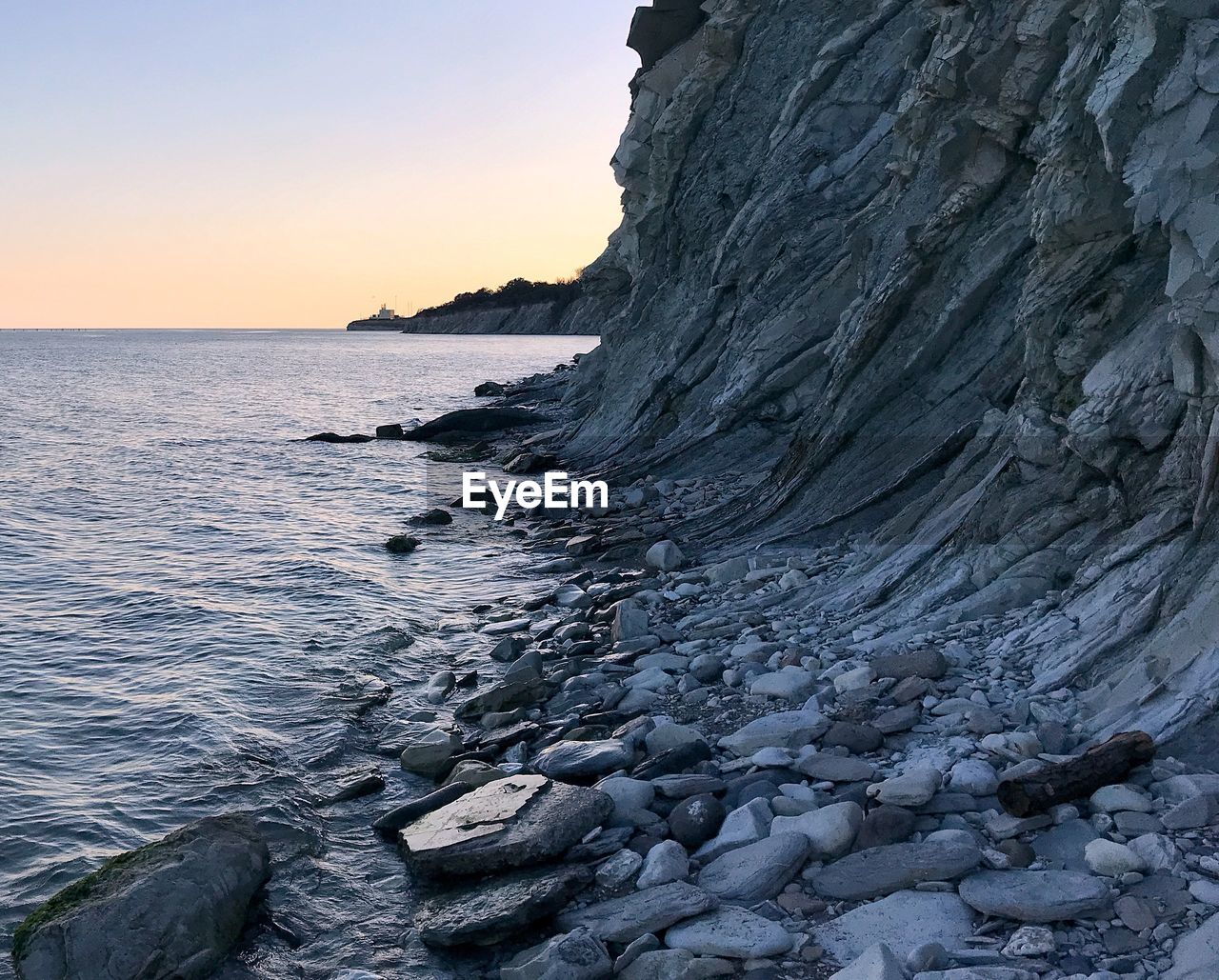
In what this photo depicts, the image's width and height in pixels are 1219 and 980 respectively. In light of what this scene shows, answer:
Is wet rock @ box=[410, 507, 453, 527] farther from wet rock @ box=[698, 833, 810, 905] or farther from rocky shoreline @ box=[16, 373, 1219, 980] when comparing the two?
wet rock @ box=[698, 833, 810, 905]

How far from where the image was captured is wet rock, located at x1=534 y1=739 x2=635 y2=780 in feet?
29.0

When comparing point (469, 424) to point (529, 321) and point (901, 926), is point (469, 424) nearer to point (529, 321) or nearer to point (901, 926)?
point (901, 926)

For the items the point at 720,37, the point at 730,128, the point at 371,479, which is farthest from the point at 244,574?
the point at 720,37

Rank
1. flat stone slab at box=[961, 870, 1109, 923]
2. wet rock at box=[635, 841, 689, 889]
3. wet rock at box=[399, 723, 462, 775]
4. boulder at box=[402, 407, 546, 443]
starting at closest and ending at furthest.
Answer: flat stone slab at box=[961, 870, 1109, 923], wet rock at box=[635, 841, 689, 889], wet rock at box=[399, 723, 462, 775], boulder at box=[402, 407, 546, 443]

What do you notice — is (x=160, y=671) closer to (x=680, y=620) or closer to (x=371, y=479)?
(x=680, y=620)

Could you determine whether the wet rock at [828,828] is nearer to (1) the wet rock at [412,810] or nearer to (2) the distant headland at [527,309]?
(1) the wet rock at [412,810]

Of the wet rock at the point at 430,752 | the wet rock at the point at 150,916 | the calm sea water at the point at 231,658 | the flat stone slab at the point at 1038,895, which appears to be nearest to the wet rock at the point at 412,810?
the calm sea water at the point at 231,658

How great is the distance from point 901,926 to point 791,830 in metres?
1.20

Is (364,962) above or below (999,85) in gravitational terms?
below

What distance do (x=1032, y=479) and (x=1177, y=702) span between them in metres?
4.07

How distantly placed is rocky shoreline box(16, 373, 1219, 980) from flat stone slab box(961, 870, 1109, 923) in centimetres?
1

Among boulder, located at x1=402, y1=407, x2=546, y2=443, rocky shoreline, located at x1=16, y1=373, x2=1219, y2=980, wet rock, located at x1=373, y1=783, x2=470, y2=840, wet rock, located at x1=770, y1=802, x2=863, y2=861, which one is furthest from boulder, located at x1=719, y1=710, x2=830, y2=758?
boulder, located at x1=402, y1=407, x2=546, y2=443

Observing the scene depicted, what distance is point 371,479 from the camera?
3086cm

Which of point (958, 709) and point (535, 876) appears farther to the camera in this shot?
point (958, 709)
